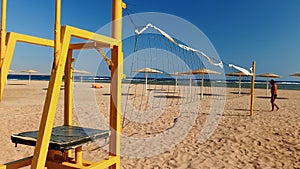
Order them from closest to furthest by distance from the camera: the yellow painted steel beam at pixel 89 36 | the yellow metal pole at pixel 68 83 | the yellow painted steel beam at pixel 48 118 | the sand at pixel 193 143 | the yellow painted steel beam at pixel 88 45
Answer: the yellow painted steel beam at pixel 48 118 → the yellow painted steel beam at pixel 89 36 → the yellow painted steel beam at pixel 88 45 → the yellow metal pole at pixel 68 83 → the sand at pixel 193 143

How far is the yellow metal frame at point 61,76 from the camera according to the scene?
4.77 feet

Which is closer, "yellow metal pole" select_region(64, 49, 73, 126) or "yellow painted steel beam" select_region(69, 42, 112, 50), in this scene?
"yellow painted steel beam" select_region(69, 42, 112, 50)

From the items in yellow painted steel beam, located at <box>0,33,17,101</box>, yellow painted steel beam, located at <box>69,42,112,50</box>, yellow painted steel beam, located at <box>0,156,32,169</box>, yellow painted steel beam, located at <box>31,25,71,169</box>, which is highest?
yellow painted steel beam, located at <box>69,42,112,50</box>

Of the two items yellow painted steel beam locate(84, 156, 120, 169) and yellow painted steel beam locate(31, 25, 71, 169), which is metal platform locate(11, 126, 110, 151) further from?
yellow painted steel beam locate(31, 25, 71, 169)

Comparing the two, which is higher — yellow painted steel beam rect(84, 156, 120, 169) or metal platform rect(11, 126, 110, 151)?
metal platform rect(11, 126, 110, 151)

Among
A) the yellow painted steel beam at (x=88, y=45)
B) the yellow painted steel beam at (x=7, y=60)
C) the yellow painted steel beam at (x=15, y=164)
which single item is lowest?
the yellow painted steel beam at (x=15, y=164)

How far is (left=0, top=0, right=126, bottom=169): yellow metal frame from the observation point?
4.77ft

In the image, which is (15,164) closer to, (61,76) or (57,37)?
(61,76)

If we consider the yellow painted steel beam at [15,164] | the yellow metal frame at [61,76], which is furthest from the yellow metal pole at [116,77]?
the yellow painted steel beam at [15,164]

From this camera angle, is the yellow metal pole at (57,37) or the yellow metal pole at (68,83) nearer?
the yellow metal pole at (57,37)

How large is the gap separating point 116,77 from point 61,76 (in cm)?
63

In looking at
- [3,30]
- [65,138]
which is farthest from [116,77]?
[3,30]

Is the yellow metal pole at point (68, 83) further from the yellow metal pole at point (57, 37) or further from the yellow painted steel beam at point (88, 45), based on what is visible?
the yellow metal pole at point (57, 37)

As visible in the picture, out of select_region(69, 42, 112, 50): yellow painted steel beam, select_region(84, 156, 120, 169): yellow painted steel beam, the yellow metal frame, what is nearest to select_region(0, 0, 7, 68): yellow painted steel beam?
the yellow metal frame
